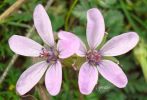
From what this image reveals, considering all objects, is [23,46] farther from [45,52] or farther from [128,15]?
[128,15]

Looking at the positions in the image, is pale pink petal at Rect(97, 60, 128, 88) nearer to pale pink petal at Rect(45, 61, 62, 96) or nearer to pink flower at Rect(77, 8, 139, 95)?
pink flower at Rect(77, 8, 139, 95)

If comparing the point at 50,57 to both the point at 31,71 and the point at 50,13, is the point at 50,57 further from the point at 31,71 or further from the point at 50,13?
the point at 50,13

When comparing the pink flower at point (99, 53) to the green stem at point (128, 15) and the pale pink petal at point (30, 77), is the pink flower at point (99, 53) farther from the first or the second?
the green stem at point (128, 15)

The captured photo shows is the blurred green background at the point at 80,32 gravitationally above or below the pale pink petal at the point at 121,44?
below

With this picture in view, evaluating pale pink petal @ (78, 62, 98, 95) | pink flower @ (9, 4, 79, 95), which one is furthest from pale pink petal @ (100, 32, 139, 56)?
pink flower @ (9, 4, 79, 95)

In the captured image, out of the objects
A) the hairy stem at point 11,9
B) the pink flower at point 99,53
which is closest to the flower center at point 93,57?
the pink flower at point 99,53

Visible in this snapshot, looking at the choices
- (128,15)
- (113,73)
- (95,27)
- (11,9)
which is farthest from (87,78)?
(128,15)

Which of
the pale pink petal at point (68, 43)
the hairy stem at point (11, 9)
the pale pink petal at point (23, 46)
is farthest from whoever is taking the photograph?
the hairy stem at point (11, 9)

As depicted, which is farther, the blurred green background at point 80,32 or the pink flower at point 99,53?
the blurred green background at point 80,32
